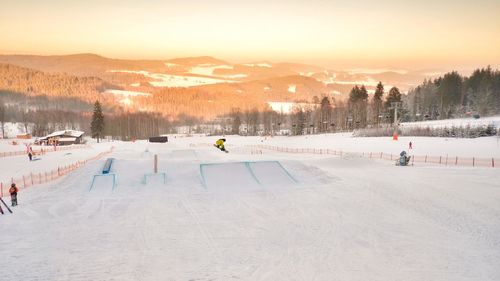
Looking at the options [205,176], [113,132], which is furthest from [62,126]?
[205,176]

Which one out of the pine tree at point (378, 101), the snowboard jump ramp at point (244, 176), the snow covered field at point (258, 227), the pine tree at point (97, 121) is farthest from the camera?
the pine tree at point (378, 101)

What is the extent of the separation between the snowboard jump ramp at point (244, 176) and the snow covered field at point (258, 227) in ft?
0.47

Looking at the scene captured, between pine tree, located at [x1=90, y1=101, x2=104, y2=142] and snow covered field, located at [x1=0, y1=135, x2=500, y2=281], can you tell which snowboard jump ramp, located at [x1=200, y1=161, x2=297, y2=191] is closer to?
snow covered field, located at [x1=0, y1=135, x2=500, y2=281]

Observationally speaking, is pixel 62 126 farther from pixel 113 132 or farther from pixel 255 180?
pixel 255 180

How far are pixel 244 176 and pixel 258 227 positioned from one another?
39.1ft

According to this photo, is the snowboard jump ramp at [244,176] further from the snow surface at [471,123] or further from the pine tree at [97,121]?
the pine tree at [97,121]

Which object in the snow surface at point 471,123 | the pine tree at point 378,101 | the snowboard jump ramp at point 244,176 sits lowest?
the snowboard jump ramp at point 244,176

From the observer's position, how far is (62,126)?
153m

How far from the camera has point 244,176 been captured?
1134 inches

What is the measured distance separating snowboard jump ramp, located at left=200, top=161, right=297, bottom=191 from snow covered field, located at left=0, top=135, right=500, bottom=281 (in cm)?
14

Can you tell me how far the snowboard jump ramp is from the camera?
26.9 meters

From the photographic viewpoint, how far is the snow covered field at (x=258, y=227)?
40.6ft

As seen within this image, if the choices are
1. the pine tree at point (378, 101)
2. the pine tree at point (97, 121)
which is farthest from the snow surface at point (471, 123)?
the pine tree at point (97, 121)

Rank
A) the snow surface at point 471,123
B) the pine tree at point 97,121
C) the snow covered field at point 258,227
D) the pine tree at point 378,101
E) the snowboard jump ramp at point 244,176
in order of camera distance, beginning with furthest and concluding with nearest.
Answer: the pine tree at point 378,101
the pine tree at point 97,121
the snow surface at point 471,123
the snowboard jump ramp at point 244,176
the snow covered field at point 258,227
